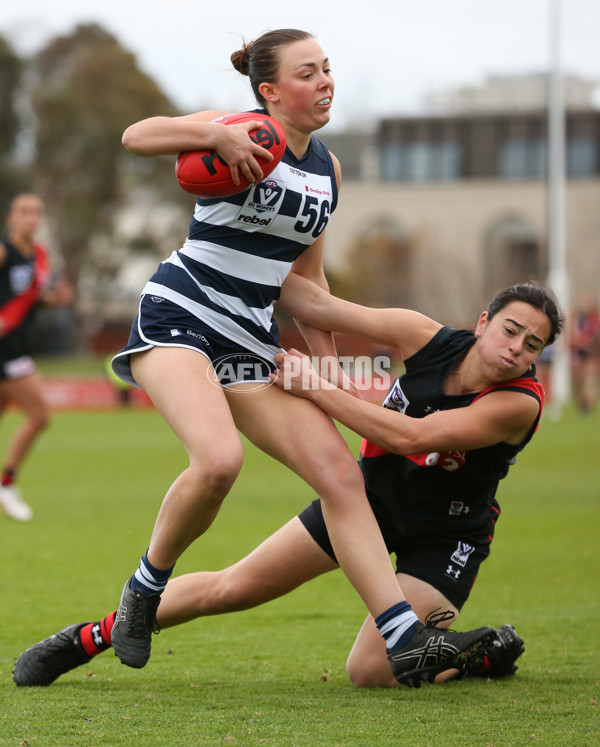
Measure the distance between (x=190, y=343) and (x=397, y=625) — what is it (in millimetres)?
1218

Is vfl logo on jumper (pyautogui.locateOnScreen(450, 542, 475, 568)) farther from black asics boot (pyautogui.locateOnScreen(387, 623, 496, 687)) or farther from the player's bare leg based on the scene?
the player's bare leg

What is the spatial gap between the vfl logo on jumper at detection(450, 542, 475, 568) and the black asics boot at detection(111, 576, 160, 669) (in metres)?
1.18

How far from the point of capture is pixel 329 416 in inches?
158

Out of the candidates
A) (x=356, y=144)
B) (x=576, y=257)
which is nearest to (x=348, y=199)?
(x=356, y=144)

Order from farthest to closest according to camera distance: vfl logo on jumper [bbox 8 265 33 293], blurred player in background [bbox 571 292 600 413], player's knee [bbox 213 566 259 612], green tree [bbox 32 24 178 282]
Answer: green tree [bbox 32 24 178 282]
blurred player in background [bbox 571 292 600 413]
vfl logo on jumper [bbox 8 265 33 293]
player's knee [bbox 213 566 259 612]

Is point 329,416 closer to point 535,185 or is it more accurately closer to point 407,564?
point 407,564

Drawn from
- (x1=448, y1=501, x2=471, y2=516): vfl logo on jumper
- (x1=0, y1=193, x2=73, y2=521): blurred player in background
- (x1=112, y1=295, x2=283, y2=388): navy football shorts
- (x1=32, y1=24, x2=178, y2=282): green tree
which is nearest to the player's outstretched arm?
(x1=112, y1=295, x2=283, y2=388): navy football shorts

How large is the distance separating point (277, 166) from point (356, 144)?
2056 inches

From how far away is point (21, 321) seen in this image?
30.2 feet

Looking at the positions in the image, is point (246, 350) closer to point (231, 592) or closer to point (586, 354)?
point (231, 592)

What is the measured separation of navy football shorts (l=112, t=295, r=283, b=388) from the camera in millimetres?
3805

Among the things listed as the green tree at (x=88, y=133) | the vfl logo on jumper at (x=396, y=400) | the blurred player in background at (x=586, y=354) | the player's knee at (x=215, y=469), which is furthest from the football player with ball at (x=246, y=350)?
the green tree at (x=88, y=133)

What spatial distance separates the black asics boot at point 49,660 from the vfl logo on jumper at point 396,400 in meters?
1.50

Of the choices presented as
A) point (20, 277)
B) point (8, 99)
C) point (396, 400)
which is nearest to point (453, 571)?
point (396, 400)
